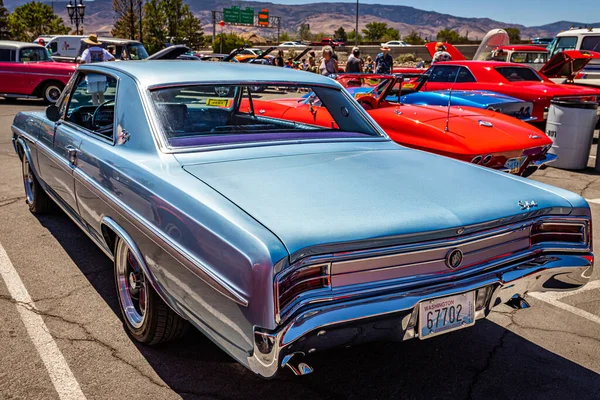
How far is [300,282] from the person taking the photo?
7.22 feet

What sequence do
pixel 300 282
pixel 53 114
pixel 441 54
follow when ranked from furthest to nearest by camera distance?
1. pixel 441 54
2. pixel 53 114
3. pixel 300 282

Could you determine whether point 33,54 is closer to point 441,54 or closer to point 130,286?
point 441,54

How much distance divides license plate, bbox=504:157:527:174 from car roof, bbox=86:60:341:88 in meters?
2.56

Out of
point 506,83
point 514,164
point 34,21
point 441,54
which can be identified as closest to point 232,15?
point 34,21

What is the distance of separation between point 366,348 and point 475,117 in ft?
13.5

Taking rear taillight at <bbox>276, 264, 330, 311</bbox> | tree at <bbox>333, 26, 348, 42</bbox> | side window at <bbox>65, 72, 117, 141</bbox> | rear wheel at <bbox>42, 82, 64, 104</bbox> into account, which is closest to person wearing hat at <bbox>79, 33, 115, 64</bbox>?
rear wheel at <bbox>42, 82, 64, 104</bbox>

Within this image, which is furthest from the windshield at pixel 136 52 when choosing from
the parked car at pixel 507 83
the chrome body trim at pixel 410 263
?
the chrome body trim at pixel 410 263

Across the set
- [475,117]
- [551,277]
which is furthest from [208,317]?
[475,117]

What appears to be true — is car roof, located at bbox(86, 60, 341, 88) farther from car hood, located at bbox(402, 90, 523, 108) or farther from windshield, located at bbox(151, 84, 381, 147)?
car hood, located at bbox(402, 90, 523, 108)

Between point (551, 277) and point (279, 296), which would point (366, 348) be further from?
point (279, 296)

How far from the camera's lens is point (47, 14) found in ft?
158

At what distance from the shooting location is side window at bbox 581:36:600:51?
1700 centimetres

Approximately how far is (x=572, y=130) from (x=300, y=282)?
7.33m

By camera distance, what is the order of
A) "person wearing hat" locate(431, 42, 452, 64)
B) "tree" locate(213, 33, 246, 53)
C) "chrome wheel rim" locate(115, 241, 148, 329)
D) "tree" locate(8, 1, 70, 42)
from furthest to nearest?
"tree" locate(213, 33, 246, 53), "tree" locate(8, 1, 70, 42), "person wearing hat" locate(431, 42, 452, 64), "chrome wheel rim" locate(115, 241, 148, 329)
